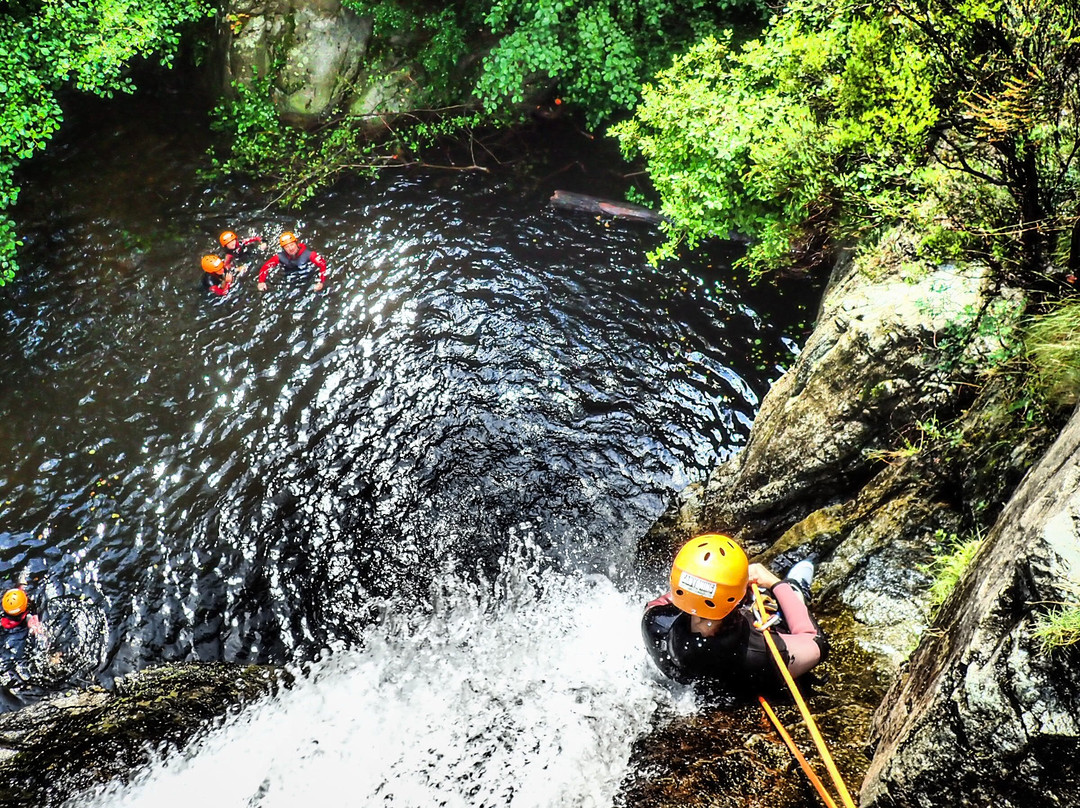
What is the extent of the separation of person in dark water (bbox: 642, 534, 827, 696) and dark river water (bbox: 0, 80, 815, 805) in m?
0.89

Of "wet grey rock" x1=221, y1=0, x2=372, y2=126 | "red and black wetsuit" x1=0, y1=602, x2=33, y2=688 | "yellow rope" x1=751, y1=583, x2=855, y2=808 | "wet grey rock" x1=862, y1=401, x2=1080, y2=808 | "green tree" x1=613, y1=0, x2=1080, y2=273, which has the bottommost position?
"red and black wetsuit" x1=0, y1=602, x2=33, y2=688

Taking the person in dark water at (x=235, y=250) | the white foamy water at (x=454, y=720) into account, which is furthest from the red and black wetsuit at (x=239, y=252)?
the white foamy water at (x=454, y=720)

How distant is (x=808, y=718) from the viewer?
4.20 meters

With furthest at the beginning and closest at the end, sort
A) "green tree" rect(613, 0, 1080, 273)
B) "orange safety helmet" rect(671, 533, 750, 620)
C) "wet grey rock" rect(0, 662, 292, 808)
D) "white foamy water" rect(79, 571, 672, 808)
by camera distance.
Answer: "wet grey rock" rect(0, 662, 292, 808) → "white foamy water" rect(79, 571, 672, 808) → "orange safety helmet" rect(671, 533, 750, 620) → "green tree" rect(613, 0, 1080, 273)

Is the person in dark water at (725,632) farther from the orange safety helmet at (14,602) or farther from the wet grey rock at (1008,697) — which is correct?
the orange safety helmet at (14,602)

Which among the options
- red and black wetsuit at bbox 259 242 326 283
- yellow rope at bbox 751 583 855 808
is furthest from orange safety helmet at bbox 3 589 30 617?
yellow rope at bbox 751 583 855 808

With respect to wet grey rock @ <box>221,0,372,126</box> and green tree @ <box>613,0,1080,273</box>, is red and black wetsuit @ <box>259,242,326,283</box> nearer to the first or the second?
wet grey rock @ <box>221,0,372,126</box>

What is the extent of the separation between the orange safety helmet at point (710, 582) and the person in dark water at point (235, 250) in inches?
431

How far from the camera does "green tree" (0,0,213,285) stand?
34.8ft

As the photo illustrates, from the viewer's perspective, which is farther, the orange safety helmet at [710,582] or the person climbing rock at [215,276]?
the person climbing rock at [215,276]

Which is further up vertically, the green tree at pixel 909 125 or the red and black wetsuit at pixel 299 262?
the green tree at pixel 909 125

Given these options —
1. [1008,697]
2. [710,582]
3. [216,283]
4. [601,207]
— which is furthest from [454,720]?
[601,207]

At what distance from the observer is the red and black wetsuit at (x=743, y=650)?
5379mm

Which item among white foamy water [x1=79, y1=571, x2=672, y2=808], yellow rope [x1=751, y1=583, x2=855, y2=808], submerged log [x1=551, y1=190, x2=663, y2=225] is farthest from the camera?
submerged log [x1=551, y1=190, x2=663, y2=225]
